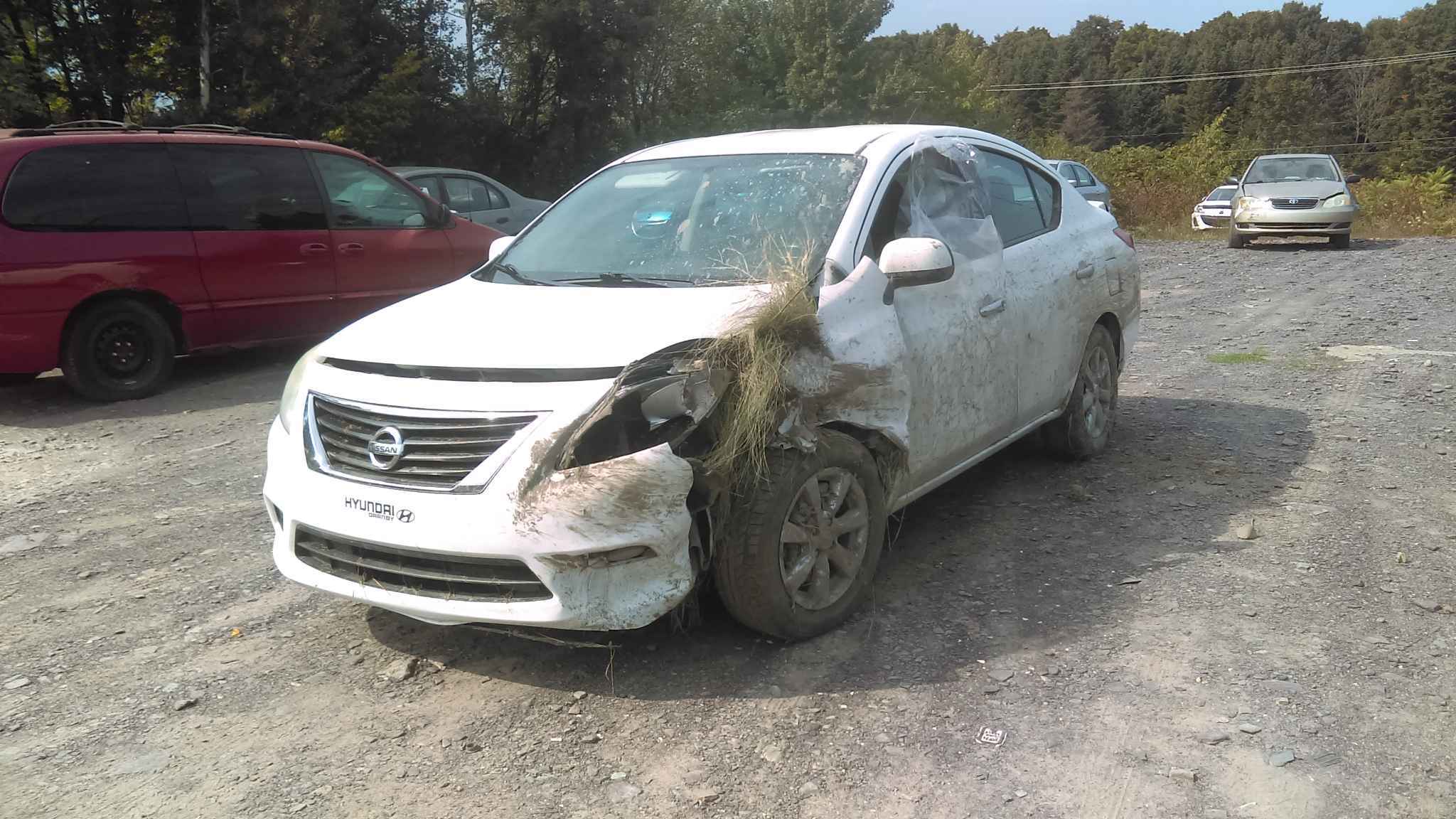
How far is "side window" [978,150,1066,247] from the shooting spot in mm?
5168

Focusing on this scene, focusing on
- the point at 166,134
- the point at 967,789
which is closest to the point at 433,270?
the point at 166,134

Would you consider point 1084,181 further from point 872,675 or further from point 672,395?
point 672,395

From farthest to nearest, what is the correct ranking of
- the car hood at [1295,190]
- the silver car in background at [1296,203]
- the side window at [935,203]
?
the car hood at [1295,190] → the silver car in background at [1296,203] → the side window at [935,203]

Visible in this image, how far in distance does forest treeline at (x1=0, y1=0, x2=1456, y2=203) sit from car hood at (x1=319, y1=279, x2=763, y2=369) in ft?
49.4

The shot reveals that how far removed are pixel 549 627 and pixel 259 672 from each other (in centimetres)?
107

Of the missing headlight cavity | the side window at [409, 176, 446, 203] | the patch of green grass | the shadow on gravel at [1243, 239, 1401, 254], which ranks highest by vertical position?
the side window at [409, 176, 446, 203]

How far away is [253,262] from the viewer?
8539mm

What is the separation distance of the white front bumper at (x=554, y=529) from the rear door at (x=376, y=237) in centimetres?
605

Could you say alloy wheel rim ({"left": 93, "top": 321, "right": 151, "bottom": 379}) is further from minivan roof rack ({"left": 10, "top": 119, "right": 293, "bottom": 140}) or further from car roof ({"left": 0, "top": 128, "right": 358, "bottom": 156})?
minivan roof rack ({"left": 10, "top": 119, "right": 293, "bottom": 140})

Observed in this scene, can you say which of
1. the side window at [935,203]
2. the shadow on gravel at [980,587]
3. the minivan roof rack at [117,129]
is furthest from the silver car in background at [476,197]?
the side window at [935,203]

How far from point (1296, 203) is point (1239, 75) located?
80957mm

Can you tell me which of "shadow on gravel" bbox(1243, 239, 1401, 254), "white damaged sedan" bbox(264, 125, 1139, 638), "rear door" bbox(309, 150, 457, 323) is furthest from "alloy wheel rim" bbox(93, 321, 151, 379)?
"shadow on gravel" bbox(1243, 239, 1401, 254)

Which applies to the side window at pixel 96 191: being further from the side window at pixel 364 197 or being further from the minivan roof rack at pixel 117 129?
the side window at pixel 364 197

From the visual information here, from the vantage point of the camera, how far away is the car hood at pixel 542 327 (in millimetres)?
3545
